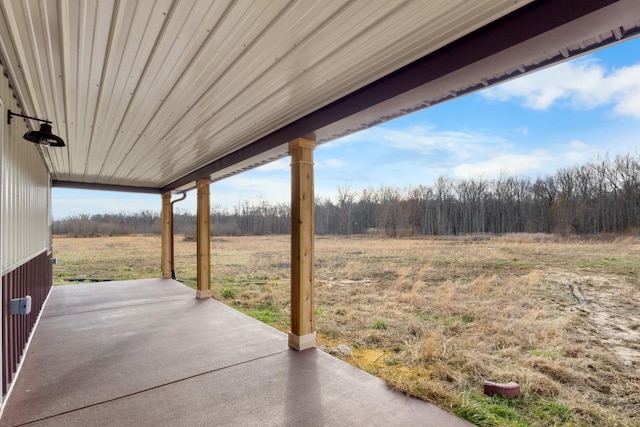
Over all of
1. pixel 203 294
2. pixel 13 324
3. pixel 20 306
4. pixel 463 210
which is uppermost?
pixel 463 210

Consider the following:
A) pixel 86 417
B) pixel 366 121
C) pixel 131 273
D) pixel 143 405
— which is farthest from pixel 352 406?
pixel 131 273

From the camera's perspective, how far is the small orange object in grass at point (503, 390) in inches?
99.8

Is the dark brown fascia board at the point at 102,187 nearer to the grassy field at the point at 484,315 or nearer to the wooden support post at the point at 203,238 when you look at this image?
the grassy field at the point at 484,315

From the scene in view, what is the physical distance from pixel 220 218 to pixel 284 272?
9095 mm

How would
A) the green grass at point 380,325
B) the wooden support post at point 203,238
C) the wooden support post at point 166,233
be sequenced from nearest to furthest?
the green grass at point 380,325, the wooden support post at point 203,238, the wooden support post at point 166,233

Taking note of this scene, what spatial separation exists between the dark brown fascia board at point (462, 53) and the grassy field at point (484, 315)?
222 cm

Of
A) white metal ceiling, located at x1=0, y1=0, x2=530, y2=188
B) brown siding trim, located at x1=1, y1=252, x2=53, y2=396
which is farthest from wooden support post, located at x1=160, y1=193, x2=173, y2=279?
white metal ceiling, located at x1=0, y1=0, x2=530, y2=188

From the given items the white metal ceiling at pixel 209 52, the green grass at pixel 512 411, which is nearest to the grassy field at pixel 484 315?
the green grass at pixel 512 411

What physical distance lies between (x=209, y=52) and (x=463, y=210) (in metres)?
11.8

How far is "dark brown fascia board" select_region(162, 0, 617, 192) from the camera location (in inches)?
48.6

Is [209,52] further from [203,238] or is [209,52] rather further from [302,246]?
[203,238]

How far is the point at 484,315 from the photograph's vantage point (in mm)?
4812

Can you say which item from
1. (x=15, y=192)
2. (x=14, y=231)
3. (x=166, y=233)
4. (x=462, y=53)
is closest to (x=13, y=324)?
(x=14, y=231)

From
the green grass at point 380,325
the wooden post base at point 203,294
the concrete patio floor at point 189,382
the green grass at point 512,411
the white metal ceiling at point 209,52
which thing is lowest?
the green grass at point 380,325
